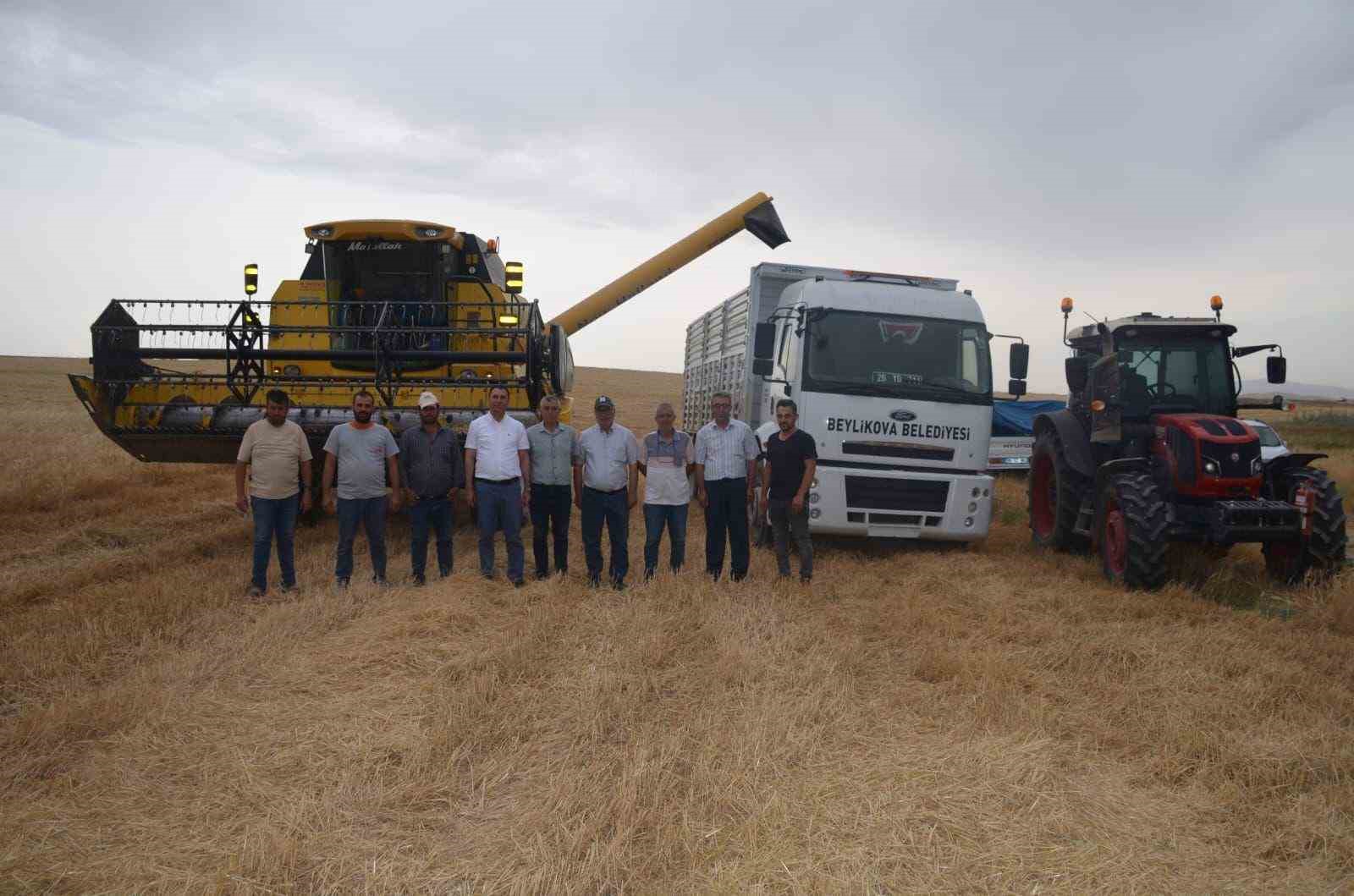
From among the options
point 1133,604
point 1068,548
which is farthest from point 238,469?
point 1068,548

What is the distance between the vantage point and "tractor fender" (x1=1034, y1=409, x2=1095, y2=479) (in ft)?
28.7

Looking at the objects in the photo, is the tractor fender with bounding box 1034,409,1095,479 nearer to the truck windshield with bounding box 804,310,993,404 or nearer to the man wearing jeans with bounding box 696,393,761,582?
the truck windshield with bounding box 804,310,993,404

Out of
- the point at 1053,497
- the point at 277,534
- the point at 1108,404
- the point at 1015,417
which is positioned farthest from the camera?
→ the point at 1015,417

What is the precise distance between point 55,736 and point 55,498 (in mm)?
8264

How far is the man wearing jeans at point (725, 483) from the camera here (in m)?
7.50

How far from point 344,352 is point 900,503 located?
547 cm

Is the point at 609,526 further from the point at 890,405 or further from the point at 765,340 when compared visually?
the point at 890,405

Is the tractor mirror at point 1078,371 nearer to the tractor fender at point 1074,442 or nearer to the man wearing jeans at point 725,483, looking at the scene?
the tractor fender at point 1074,442

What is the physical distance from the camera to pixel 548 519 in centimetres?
741

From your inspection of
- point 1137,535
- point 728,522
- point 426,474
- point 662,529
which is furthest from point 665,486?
point 1137,535

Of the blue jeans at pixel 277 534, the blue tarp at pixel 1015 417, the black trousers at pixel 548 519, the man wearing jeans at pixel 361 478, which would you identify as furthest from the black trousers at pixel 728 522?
the blue tarp at pixel 1015 417

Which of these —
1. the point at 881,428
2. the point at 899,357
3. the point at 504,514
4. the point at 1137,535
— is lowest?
the point at 1137,535

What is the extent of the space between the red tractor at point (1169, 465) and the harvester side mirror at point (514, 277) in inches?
229

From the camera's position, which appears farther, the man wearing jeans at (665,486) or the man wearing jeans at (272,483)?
the man wearing jeans at (665,486)
